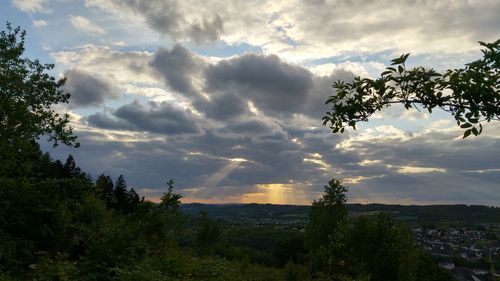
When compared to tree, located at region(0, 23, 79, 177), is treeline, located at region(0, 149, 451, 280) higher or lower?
lower

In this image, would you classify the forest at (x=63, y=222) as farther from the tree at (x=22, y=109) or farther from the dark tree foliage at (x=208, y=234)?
the dark tree foliage at (x=208, y=234)

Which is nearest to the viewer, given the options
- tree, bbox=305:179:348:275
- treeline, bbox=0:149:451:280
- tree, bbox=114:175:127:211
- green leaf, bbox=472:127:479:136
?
→ green leaf, bbox=472:127:479:136

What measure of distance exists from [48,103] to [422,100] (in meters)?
23.1

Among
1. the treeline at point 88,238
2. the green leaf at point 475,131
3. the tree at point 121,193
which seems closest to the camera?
the green leaf at point 475,131

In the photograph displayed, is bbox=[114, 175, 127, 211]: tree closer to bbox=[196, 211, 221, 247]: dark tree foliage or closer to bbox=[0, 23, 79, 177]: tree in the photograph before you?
bbox=[196, 211, 221, 247]: dark tree foliage

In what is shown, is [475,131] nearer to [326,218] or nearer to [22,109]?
[22,109]

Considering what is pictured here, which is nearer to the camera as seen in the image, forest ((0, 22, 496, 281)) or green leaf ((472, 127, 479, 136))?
green leaf ((472, 127, 479, 136))

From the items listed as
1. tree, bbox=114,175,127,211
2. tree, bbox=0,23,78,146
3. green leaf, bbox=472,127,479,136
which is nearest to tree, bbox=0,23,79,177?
tree, bbox=0,23,78,146

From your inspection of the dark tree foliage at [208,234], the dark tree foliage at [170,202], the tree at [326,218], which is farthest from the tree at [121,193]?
the dark tree foliage at [170,202]

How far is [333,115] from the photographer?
4789mm

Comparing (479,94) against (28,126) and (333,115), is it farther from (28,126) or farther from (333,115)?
(28,126)

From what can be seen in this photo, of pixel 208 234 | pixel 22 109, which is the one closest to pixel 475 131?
pixel 22 109

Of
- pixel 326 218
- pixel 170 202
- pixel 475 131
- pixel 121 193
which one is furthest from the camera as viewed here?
pixel 121 193

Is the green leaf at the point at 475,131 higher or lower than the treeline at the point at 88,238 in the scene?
higher
